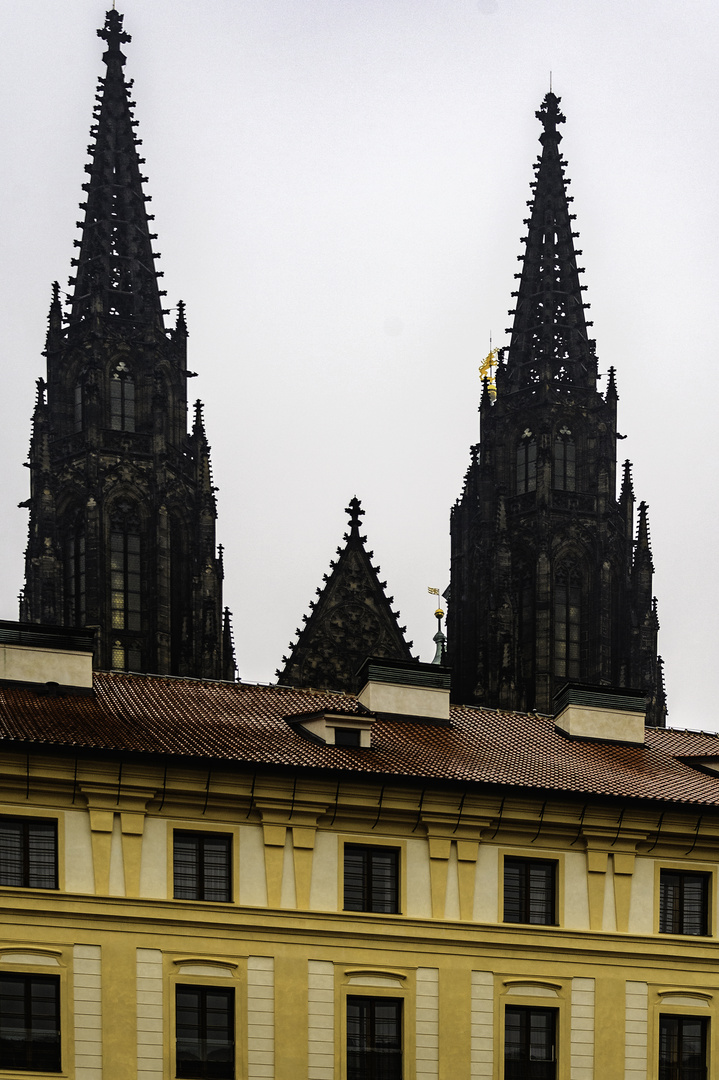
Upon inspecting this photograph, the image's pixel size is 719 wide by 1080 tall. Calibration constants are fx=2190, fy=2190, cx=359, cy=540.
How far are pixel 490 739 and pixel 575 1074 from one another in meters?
8.69

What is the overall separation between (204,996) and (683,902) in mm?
10568

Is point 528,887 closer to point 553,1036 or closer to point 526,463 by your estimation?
point 553,1036

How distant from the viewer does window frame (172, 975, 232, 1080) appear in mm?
41375

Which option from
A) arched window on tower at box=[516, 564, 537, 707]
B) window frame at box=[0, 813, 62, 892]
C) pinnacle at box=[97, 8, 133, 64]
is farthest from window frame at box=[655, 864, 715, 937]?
pinnacle at box=[97, 8, 133, 64]

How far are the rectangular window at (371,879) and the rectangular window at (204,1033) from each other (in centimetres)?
337

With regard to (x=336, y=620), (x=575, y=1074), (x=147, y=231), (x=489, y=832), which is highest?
(x=147, y=231)

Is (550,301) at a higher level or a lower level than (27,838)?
higher

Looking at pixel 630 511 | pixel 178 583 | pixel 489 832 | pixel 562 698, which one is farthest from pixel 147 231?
pixel 489 832

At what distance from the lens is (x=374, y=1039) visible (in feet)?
141

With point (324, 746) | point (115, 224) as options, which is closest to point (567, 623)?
point (115, 224)

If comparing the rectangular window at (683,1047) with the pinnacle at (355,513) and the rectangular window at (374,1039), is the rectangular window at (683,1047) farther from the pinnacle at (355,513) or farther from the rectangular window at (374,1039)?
the pinnacle at (355,513)

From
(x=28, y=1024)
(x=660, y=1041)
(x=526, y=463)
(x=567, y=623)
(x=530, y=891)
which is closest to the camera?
(x=28, y=1024)

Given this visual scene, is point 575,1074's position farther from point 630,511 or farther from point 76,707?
point 630,511

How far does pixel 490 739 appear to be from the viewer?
49.7 meters
